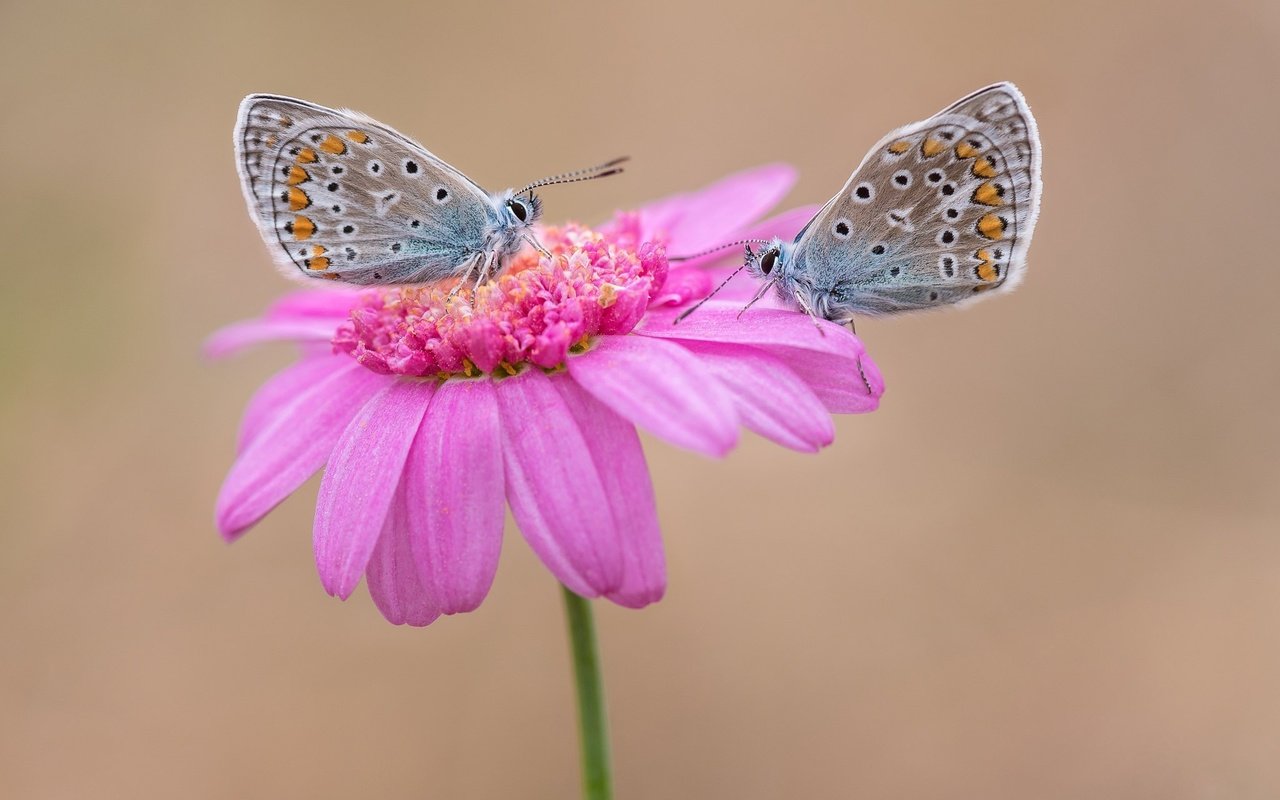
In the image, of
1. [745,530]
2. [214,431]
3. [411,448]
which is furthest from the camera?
[214,431]

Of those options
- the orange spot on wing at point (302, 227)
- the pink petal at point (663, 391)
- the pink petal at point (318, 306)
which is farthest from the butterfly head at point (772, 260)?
the pink petal at point (318, 306)

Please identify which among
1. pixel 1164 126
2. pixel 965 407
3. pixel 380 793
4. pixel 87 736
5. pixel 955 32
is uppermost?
pixel 955 32

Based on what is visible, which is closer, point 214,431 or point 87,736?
point 87,736

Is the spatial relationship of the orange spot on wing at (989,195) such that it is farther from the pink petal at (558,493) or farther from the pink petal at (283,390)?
the pink petal at (283,390)

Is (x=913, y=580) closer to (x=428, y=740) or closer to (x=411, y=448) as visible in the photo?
(x=428, y=740)

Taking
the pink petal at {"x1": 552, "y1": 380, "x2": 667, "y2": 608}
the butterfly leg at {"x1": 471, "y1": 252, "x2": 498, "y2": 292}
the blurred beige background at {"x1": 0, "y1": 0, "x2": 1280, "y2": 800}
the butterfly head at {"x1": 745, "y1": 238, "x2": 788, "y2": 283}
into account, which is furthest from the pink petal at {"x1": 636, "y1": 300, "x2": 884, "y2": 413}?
the blurred beige background at {"x1": 0, "y1": 0, "x2": 1280, "y2": 800}

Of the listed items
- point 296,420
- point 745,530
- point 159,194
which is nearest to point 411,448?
point 296,420

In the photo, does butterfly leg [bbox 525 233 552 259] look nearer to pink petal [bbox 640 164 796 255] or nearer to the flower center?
the flower center
